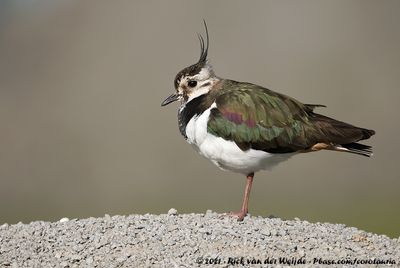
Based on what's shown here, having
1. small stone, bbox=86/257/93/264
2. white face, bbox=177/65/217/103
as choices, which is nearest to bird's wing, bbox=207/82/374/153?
white face, bbox=177/65/217/103

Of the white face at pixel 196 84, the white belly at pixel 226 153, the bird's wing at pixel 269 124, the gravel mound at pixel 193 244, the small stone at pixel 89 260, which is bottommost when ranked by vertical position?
the small stone at pixel 89 260

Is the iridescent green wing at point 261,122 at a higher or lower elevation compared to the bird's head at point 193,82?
lower

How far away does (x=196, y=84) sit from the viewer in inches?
663

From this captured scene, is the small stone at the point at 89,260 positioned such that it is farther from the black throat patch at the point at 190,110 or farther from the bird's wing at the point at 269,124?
the black throat patch at the point at 190,110

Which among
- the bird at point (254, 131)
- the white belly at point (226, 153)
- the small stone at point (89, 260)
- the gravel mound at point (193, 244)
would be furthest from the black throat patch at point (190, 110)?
the small stone at point (89, 260)

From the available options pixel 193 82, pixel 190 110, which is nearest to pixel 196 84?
pixel 193 82

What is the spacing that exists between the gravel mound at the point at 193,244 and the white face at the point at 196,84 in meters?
2.82

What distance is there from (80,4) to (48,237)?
188 ft

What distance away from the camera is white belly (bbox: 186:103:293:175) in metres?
15.2

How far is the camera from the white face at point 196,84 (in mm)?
16766

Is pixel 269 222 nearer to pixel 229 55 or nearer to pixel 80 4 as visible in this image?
pixel 229 55

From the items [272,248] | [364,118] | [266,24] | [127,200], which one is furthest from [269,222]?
[266,24]

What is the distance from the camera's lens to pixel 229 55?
61.1 metres

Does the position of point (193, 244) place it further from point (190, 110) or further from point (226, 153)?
point (190, 110)
